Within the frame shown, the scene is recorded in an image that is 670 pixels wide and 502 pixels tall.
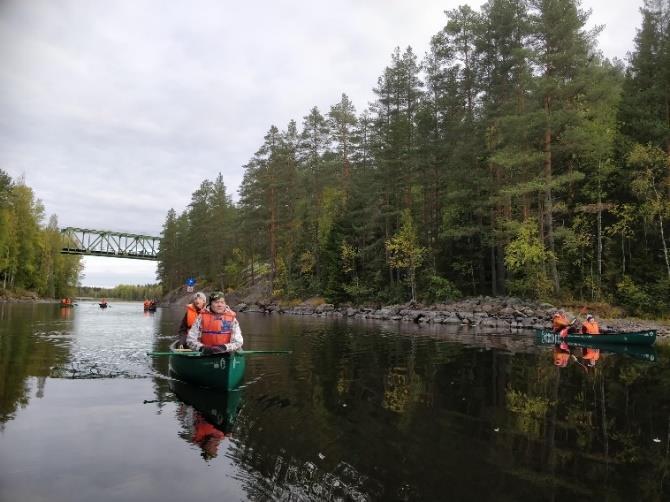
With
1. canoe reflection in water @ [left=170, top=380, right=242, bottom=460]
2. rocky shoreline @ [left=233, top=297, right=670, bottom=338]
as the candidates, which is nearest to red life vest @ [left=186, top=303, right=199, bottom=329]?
canoe reflection in water @ [left=170, top=380, right=242, bottom=460]

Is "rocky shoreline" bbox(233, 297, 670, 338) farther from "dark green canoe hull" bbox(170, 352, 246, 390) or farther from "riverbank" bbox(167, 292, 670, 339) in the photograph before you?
"dark green canoe hull" bbox(170, 352, 246, 390)

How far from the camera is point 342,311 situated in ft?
140

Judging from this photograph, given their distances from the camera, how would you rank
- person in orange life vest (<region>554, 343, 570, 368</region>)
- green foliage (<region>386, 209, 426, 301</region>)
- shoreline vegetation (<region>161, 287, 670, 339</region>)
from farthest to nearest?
green foliage (<region>386, 209, 426, 301</region>) < shoreline vegetation (<region>161, 287, 670, 339</region>) < person in orange life vest (<region>554, 343, 570, 368</region>)

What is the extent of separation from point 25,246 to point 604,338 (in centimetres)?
7993

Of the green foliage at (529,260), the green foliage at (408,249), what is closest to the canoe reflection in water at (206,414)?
the green foliage at (529,260)

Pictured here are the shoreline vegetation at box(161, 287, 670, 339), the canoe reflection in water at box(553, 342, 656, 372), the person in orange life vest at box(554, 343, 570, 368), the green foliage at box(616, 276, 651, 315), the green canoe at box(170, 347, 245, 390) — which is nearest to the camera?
the green canoe at box(170, 347, 245, 390)

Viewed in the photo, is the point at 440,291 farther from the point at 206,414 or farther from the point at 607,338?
the point at 206,414

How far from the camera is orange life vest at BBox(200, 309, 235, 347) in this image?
10492 mm

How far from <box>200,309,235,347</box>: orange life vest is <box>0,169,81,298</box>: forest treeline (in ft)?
198

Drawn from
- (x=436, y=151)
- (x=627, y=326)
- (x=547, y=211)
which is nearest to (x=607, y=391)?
Result: (x=627, y=326)

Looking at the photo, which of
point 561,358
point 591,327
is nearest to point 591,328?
point 591,327

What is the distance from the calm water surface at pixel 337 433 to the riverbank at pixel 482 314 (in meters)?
13.2

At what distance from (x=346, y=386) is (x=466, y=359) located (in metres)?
6.34

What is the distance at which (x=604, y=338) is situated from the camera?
1992 centimetres
